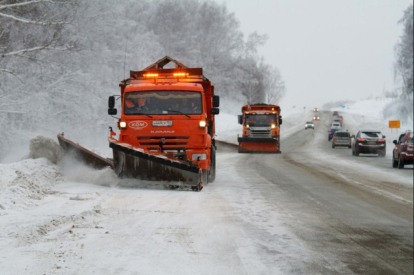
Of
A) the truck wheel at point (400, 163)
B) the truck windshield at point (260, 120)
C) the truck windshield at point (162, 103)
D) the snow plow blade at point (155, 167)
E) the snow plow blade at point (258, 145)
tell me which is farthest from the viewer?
the truck windshield at point (260, 120)

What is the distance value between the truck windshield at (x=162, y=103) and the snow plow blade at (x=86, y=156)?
4.41 feet

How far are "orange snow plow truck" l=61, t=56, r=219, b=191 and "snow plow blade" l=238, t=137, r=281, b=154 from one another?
19.0m

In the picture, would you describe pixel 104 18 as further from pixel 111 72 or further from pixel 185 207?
pixel 185 207

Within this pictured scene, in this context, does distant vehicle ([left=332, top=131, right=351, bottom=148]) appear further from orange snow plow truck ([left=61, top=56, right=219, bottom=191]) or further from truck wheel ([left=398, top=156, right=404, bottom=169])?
orange snow plow truck ([left=61, top=56, right=219, bottom=191])

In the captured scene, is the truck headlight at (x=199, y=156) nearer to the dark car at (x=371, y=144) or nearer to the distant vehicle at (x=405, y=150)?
the distant vehicle at (x=405, y=150)

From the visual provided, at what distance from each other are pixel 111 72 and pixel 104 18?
342 cm

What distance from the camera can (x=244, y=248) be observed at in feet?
19.2

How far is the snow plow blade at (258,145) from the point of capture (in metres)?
31.9

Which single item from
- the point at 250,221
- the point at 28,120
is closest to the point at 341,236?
the point at 250,221

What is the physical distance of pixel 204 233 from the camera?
6629mm

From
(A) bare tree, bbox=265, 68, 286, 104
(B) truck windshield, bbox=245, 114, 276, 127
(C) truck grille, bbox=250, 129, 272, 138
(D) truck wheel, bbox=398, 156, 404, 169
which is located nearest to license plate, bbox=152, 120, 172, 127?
(D) truck wheel, bbox=398, 156, 404, 169

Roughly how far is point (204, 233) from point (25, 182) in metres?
4.73

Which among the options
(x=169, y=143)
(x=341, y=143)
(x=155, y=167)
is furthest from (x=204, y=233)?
(x=341, y=143)

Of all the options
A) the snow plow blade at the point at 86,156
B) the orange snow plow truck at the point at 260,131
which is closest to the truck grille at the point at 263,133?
the orange snow plow truck at the point at 260,131
